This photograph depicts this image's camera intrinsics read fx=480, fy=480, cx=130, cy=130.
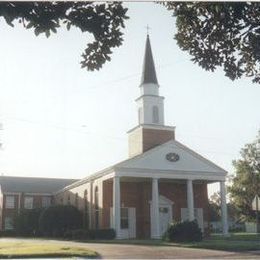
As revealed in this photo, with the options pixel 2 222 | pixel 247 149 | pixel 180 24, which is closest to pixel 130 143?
pixel 247 149

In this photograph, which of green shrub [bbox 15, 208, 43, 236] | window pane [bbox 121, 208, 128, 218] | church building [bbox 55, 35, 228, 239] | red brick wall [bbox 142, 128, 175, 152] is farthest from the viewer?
green shrub [bbox 15, 208, 43, 236]

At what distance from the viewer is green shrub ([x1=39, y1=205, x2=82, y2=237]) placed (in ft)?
125

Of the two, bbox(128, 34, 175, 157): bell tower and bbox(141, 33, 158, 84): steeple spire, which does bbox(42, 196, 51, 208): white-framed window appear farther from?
bbox(141, 33, 158, 84): steeple spire

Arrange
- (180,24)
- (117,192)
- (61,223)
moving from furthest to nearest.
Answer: (61,223) → (117,192) → (180,24)

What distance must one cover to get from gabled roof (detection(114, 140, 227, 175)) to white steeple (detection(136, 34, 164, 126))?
308cm

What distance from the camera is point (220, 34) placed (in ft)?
26.4

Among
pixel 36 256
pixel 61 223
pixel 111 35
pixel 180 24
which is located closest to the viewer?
pixel 111 35

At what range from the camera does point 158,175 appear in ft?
112

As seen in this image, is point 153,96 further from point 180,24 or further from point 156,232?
point 180,24

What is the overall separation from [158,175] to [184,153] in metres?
2.90

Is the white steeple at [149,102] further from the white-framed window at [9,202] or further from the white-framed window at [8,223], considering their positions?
the white-framed window at [9,202]

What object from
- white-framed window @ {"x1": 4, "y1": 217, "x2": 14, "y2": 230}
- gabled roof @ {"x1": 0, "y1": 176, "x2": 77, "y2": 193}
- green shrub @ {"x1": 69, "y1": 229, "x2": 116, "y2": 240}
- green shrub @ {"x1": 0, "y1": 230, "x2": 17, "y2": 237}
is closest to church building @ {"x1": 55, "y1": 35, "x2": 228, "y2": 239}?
green shrub @ {"x1": 69, "y1": 229, "x2": 116, "y2": 240}

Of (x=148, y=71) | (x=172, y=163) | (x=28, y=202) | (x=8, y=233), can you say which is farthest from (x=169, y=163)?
(x=28, y=202)

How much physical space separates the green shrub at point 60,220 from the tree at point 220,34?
31.3m
